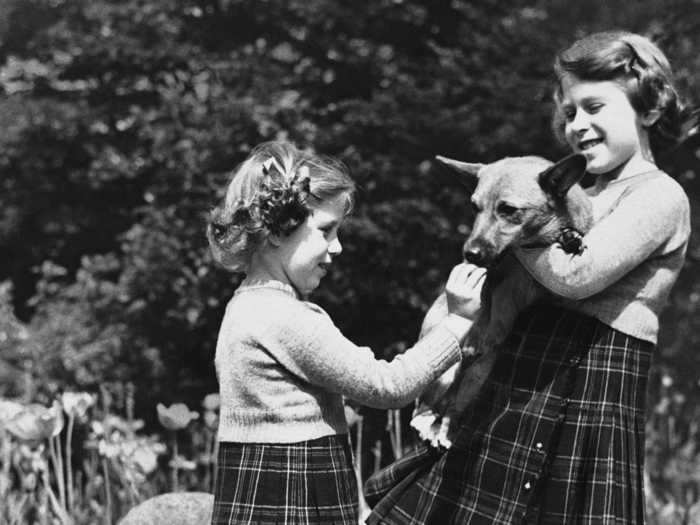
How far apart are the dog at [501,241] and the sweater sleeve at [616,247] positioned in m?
0.03

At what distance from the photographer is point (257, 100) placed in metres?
6.46

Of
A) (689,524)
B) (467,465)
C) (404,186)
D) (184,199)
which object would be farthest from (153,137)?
(467,465)

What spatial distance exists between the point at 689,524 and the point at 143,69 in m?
5.01

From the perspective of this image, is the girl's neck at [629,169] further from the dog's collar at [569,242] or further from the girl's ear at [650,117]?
the dog's collar at [569,242]

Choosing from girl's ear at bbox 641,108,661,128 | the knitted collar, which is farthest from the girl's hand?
girl's ear at bbox 641,108,661,128

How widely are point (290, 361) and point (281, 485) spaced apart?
0.31 meters

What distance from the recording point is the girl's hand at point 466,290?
2.49 m

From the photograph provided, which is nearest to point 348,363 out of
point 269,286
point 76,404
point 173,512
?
point 269,286

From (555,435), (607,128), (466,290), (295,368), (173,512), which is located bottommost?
(173,512)

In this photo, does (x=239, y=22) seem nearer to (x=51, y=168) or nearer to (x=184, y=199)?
(x=184, y=199)

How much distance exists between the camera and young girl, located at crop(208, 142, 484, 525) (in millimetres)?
2443

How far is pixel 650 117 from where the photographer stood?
2670 mm

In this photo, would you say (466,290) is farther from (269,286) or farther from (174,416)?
(174,416)

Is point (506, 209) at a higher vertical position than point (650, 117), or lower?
lower
